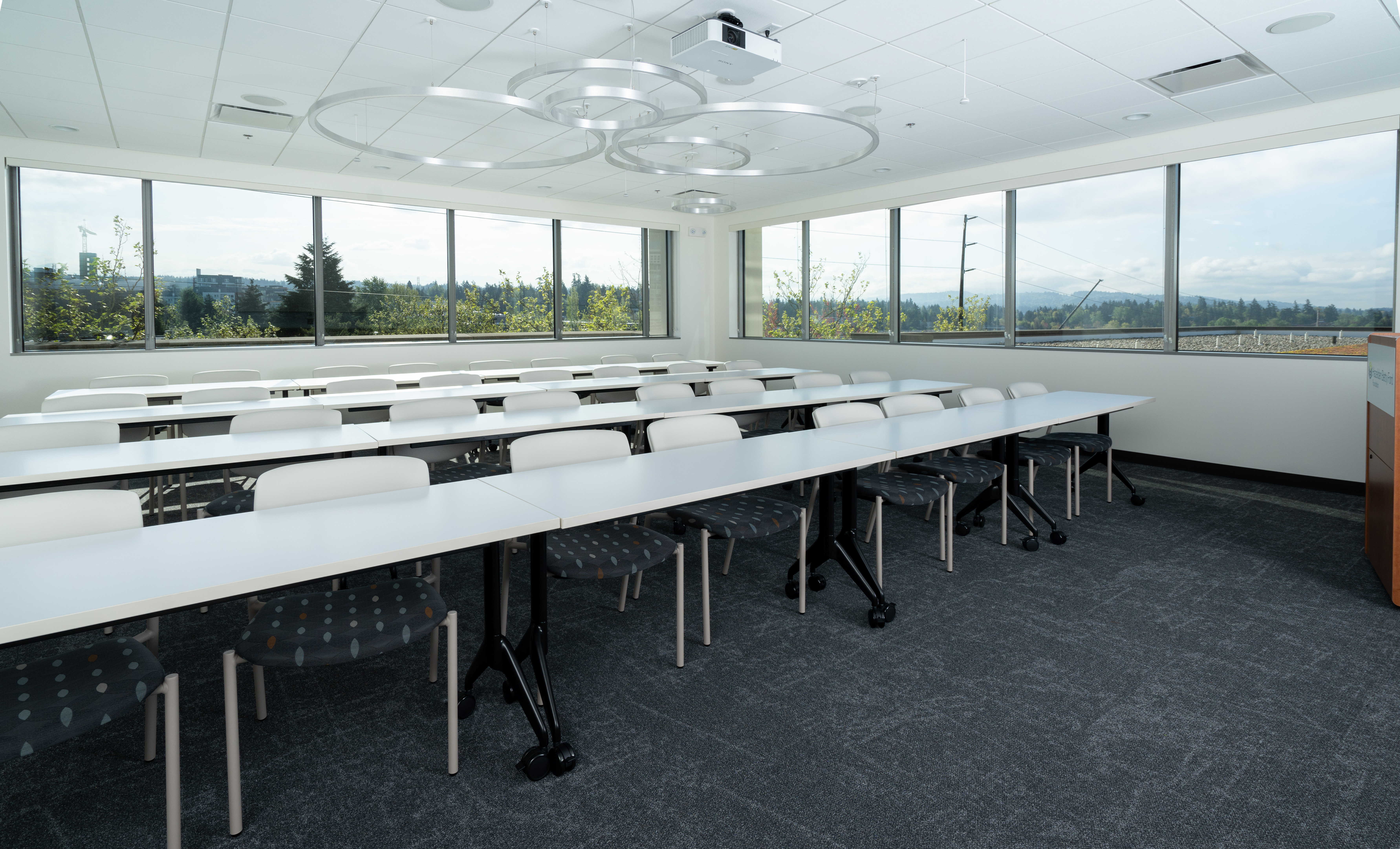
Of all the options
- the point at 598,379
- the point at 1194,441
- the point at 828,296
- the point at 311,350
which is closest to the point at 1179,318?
the point at 1194,441

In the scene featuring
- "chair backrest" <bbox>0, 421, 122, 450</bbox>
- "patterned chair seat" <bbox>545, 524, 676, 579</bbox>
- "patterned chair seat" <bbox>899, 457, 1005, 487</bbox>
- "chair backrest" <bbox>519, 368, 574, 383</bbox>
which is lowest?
"patterned chair seat" <bbox>545, 524, 676, 579</bbox>

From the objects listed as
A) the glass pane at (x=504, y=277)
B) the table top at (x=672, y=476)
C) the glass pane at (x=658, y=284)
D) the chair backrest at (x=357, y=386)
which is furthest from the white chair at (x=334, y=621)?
the glass pane at (x=658, y=284)

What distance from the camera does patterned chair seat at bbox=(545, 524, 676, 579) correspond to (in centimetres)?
266

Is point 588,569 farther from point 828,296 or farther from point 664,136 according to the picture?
point 828,296

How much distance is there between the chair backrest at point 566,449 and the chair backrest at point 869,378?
4055 mm

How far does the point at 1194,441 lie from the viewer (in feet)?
21.7

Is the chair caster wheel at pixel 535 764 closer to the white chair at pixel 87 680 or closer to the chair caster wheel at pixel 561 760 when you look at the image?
the chair caster wheel at pixel 561 760

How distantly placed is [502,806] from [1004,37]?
4.82 metres

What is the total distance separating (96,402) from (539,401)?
9.86ft

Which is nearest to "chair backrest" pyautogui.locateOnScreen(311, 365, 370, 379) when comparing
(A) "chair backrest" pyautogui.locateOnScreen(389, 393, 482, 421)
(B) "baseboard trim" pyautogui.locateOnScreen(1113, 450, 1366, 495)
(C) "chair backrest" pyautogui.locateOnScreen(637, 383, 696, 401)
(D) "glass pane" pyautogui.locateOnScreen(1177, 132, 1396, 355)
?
(A) "chair backrest" pyautogui.locateOnScreen(389, 393, 482, 421)

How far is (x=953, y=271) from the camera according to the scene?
28.0 ft

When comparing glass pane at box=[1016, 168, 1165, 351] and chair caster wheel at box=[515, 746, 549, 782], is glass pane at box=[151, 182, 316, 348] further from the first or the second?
glass pane at box=[1016, 168, 1165, 351]

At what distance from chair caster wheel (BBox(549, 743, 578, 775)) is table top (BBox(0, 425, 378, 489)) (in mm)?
1984

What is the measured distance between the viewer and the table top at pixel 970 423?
3.73 m
